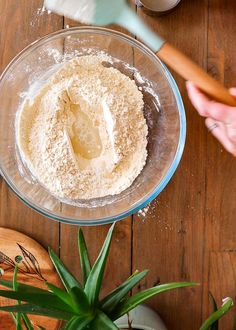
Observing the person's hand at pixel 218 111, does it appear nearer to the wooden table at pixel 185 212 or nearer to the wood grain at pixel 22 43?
the wooden table at pixel 185 212

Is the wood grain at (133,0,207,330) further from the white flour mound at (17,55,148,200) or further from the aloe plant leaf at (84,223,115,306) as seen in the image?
the aloe plant leaf at (84,223,115,306)

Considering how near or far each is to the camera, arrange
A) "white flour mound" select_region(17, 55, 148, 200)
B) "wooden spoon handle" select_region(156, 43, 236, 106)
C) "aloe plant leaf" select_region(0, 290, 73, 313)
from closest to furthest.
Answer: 1. "aloe plant leaf" select_region(0, 290, 73, 313)
2. "wooden spoon handle" select_region(156, 43, 236, 106)
3. "white flour mound" select_region(17, 55, 148, 200)

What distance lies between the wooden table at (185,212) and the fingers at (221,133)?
0.02 m

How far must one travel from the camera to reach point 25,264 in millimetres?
1019

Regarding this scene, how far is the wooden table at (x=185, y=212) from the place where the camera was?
3.33ft

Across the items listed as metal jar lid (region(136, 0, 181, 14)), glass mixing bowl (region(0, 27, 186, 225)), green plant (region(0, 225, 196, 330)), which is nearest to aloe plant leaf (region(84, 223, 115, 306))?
green plant (region(0, 225, 196, 330))

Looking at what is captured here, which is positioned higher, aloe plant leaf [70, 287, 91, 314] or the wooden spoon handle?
the wooden spoon handle

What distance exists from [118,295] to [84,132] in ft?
1.00

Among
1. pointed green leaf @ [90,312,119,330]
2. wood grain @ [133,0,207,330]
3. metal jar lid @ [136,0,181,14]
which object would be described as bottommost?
pointed green leaf @ [90,312,119,330]

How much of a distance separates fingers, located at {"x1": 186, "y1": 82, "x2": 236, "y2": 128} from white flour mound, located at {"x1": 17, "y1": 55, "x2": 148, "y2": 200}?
14cm

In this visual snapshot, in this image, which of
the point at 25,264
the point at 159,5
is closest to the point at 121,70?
the point at 159,5

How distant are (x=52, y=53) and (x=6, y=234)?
0.33 meters

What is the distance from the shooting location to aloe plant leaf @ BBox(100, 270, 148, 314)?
0.79m

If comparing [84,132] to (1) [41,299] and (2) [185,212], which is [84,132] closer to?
(2) [185,212]
